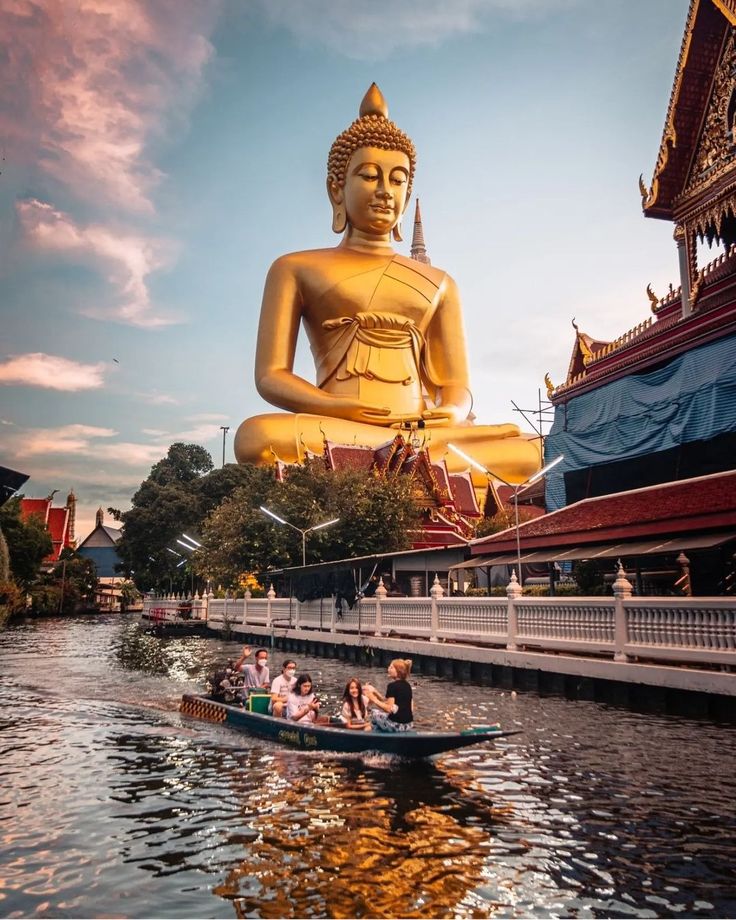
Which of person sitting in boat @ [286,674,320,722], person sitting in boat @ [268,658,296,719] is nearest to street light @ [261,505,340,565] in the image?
person sitting in boat @ [268,658,296,719]

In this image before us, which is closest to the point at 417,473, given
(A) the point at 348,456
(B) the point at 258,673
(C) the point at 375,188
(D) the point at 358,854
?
(A) the point at 348,456

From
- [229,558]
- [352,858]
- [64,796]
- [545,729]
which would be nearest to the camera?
[352,858]

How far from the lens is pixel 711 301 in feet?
68.9

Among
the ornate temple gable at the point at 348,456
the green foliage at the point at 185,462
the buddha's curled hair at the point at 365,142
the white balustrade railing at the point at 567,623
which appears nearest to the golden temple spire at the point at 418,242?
the green foliage at the point at 185,462

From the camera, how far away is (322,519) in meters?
30.3

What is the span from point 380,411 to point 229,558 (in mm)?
10309

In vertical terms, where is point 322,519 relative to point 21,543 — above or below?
below

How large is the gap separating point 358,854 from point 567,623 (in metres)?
9.90

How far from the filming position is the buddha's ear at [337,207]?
42.6m

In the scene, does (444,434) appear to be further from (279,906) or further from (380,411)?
(279,906)

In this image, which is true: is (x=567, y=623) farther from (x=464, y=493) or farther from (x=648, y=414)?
(x=464, y=493)

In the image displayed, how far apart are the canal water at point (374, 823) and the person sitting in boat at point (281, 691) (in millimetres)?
613

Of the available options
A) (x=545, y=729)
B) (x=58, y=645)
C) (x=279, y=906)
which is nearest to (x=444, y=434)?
(x=58, y=645)

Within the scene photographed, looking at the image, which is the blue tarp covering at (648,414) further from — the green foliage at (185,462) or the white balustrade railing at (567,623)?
the green foliage at (185,462)
